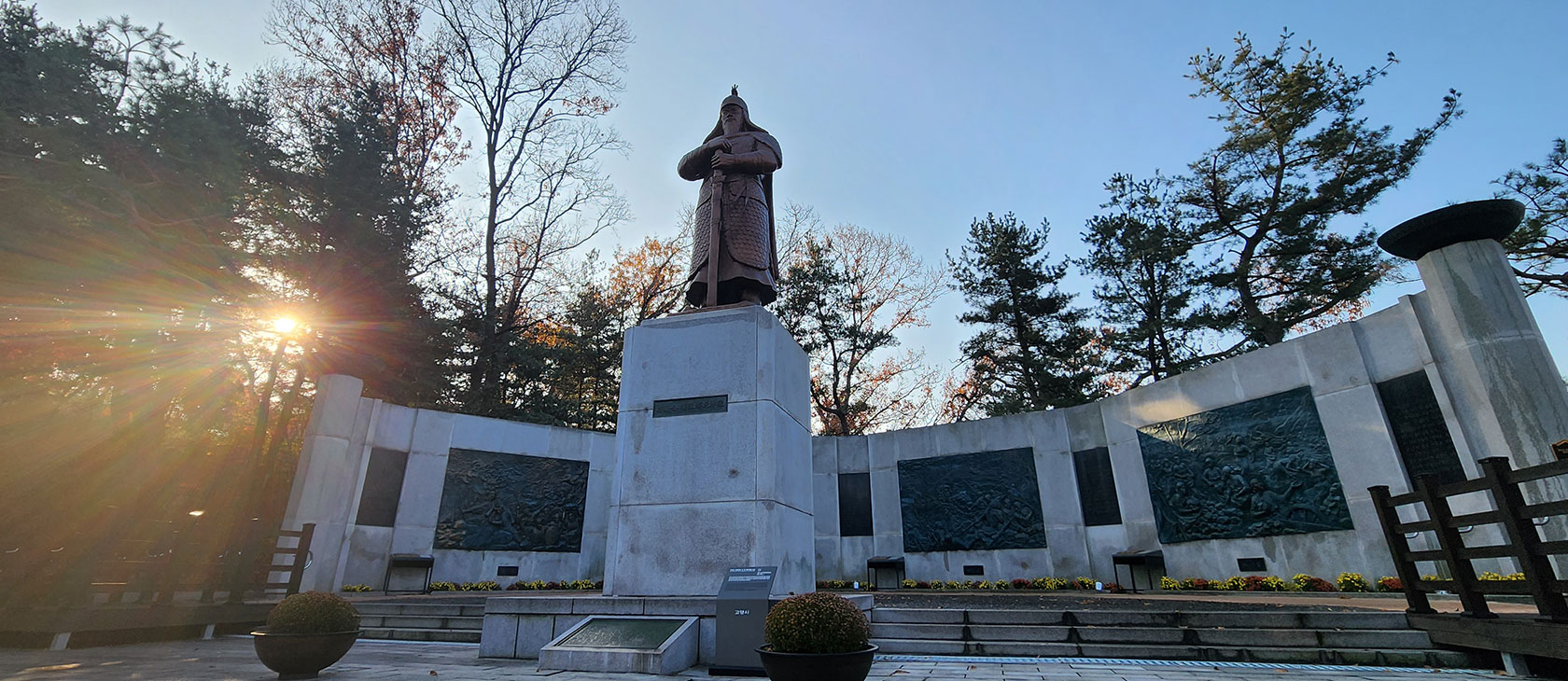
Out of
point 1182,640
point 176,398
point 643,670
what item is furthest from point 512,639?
point 176,398

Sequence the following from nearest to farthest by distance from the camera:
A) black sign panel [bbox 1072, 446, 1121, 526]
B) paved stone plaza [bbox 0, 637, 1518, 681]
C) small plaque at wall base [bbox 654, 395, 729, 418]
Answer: paved stone plaza [bbox 0, 637, 1518, 681], small plaque at wall base [bbox 654, 395, 729, 418], black sign panel [bbox 1072, 446, 1121, 526]

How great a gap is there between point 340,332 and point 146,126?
866 cm

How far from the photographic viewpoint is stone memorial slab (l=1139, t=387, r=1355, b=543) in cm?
1177

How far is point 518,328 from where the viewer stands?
987 inches

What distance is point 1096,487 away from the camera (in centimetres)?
1608

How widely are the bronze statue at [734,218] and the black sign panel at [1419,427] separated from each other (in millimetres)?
10590

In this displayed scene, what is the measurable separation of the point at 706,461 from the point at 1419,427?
11626 millimetres

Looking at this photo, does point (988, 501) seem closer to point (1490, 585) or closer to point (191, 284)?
point (1490, 585)

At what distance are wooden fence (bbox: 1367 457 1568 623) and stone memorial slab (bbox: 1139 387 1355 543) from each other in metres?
5.79

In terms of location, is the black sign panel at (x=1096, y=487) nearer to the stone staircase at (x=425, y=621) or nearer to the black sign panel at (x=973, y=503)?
the black sign panel at (x=973, y=503)

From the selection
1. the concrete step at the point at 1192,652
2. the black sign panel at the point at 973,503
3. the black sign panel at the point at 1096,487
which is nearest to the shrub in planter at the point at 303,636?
the concrete step at the point at 1192,652

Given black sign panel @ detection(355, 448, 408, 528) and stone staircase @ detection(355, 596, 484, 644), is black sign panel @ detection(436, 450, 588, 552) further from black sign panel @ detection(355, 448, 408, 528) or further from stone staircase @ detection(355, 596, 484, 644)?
stone staircase @ detection(355, 596, 484, 644)

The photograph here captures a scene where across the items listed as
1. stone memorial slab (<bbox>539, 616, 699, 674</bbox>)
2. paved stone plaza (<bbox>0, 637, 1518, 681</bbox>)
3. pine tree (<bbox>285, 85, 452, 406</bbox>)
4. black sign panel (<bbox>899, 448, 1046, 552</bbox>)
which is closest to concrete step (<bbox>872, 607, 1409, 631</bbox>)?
paved stone plaza (<bbox>0, 637, 1518, 681</bbox>)

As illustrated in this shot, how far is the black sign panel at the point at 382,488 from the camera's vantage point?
15734mm
